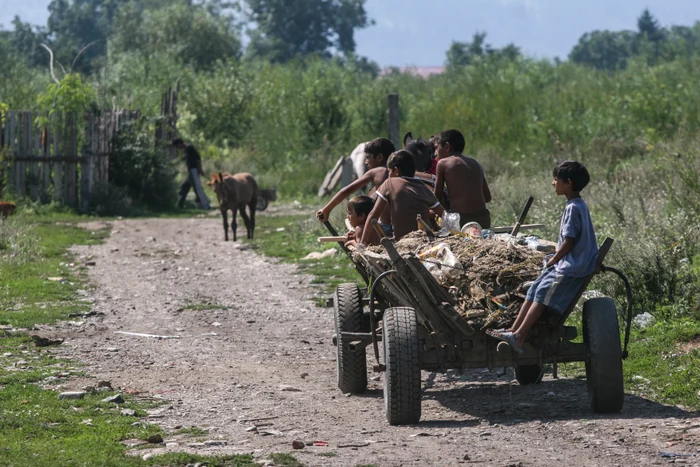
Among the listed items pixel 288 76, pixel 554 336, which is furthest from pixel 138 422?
pixel 288 76

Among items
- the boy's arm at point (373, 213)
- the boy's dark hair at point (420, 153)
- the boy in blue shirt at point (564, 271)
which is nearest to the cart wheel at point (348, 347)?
the boy's arm at point (373, 213)

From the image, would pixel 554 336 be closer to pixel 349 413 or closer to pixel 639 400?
pixel 639 400

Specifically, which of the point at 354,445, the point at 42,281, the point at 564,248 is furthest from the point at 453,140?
the point at 42,281

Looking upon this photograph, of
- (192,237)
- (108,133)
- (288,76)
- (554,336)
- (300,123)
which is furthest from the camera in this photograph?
(288,76)

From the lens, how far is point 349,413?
26.5 ft

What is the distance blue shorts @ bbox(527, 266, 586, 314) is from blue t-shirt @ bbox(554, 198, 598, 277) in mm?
52

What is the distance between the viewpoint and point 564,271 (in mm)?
7398

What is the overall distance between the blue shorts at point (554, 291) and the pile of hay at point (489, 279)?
0.20 meters

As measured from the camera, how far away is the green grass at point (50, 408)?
21.6ft

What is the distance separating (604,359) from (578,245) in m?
0.78

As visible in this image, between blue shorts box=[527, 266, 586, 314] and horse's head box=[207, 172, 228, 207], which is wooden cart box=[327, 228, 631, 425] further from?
horse's head box=[207, 172, 228, 207]

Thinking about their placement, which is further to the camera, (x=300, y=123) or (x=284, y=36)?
(x=284, y=36)

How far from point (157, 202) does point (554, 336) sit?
22598mm

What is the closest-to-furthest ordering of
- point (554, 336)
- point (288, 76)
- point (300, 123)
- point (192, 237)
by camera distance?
point (554, 336), point (192, 237), point (300, 123), point (288, 76)
